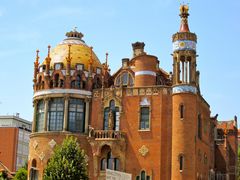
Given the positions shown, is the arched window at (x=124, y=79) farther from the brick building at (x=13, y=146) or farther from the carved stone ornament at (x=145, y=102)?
the brick building at (x=13, y=146)

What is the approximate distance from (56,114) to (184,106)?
51.3 feet

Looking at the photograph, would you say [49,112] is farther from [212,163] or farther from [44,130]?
[212,163]

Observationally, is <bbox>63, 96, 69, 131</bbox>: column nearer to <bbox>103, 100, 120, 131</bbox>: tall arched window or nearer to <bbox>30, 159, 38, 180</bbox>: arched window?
<bbox>103, 100, 120, 131</bbox>: tall arched window

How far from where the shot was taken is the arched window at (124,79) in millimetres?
67500

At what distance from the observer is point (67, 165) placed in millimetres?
55594

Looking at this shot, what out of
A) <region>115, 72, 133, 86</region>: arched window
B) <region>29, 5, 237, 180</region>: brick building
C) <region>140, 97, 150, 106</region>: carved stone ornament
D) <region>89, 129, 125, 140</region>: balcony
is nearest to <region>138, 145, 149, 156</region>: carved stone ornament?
<region>29, 5, 237, 180</region>: brick building

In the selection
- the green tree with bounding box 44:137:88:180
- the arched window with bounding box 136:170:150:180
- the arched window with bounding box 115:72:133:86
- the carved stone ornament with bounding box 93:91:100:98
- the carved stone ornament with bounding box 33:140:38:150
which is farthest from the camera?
the arched window with bounding box 115:72:133:86

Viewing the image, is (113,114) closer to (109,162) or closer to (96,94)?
(96,94)

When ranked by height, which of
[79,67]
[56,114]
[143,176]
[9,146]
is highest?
[79,67]

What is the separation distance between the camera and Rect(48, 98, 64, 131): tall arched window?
6500 centimetres

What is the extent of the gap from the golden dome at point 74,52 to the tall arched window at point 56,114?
4.60 m

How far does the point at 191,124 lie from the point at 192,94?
132 inches

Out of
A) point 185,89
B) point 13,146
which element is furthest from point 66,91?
point 13,146

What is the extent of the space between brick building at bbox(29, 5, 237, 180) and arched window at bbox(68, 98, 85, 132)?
0.12 meters
